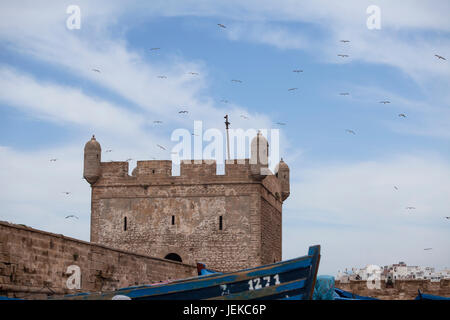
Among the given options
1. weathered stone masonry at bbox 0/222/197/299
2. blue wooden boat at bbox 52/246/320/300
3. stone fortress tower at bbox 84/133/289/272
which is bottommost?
blue wooden boat at bbox 52/246/320/300

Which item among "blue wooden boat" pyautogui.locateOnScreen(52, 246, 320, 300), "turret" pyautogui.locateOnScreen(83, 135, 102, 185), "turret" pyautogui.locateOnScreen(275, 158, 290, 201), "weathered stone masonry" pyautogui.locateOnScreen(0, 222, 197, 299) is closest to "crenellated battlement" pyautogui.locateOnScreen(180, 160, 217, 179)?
"turret" pyautogui.locateOnScreen(83, 135, 102, 185)

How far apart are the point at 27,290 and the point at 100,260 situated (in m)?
3.45

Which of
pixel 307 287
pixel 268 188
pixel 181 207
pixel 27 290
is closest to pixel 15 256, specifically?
pixel 27 290

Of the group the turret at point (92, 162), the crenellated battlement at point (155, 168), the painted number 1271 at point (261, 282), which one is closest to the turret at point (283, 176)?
the crenellated battlement at point (155, 168)

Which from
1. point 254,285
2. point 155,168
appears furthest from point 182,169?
point 254,285

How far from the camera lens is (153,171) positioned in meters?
28.4

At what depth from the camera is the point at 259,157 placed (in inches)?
1085

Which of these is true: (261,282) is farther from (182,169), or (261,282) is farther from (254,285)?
(182,169)

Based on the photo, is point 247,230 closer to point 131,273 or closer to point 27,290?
point 131,273

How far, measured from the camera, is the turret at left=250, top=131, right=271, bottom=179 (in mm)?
27453

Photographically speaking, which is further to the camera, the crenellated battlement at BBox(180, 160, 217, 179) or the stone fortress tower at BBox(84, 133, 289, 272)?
the crenellated battlement at BBox(180, 160, 217, 179)

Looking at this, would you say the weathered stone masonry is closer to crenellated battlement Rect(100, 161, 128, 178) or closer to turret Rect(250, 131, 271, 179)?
turret Rect(250, 131, 271, 179)

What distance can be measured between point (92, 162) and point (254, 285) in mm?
19650

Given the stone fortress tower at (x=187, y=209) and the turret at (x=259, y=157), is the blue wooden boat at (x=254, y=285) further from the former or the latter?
the turret at (x=259, y=157)
